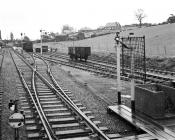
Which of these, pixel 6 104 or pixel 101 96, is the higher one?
pixel 6 104

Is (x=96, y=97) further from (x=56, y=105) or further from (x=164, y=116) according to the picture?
(x=164, y=116)

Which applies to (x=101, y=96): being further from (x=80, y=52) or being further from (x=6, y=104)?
(x=80, y=52)

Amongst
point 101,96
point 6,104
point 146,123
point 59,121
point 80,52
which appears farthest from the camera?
point 80,52

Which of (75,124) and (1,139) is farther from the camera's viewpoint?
(75,124)

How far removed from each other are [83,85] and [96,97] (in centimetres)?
367

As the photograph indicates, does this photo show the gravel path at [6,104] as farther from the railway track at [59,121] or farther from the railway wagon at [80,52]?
the railway wagon at [80,52]

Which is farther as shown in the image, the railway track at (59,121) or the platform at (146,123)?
the railway track at (59,121)

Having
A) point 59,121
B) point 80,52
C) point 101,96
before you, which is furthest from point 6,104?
point 80,52

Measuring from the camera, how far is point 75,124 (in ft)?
31.0

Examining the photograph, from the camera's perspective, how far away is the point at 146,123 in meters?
8.84

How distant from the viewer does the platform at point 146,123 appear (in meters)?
7.77

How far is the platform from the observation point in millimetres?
7773

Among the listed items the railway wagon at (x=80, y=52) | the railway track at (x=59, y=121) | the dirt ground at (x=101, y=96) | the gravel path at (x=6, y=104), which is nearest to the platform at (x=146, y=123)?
the dirt ground at (x=101, y=96)

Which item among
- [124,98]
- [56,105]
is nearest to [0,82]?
[56,105]
